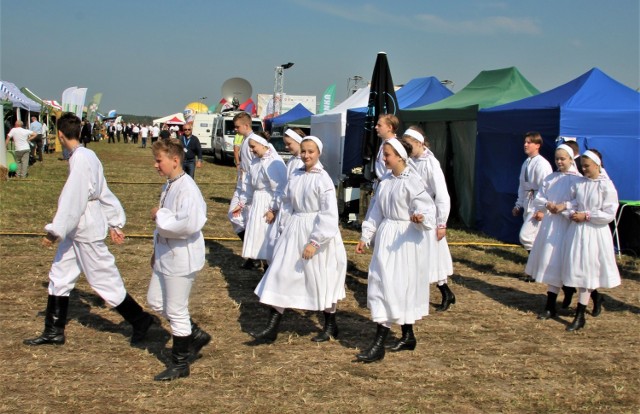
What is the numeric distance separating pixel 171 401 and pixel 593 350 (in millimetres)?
3605

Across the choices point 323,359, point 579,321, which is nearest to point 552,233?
point 579,321

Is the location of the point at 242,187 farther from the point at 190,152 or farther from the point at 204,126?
the point at 204,126

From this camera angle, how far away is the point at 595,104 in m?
10.7

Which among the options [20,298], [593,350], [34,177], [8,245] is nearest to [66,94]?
[34,177]

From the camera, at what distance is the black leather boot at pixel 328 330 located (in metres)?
5.88

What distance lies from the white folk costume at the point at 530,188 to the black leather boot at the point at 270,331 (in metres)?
4.17

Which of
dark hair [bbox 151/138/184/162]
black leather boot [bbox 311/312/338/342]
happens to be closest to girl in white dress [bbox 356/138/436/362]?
black leather boot [bbox 311/312/338/342]

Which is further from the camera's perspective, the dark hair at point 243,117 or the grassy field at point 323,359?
the dark hair at point 243,117

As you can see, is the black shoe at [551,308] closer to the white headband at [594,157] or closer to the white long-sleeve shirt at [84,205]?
the white headband at [594,157]

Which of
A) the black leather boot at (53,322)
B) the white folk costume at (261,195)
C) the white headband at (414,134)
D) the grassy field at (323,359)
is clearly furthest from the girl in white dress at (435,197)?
the black leather boot at (53,322)

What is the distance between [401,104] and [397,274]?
464 inches

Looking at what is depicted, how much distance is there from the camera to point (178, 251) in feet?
15.8

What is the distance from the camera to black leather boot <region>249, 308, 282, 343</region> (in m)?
5.75

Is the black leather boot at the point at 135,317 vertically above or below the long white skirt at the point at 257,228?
below
